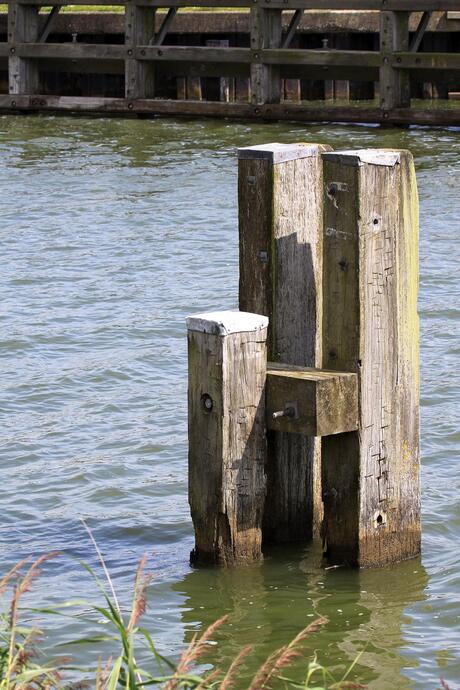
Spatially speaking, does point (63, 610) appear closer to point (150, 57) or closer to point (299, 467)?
point (299, 467)

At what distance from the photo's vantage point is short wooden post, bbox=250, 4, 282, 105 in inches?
771

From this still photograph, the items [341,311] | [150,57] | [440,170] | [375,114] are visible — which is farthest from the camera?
[150,57]

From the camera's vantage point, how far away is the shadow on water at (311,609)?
496cm

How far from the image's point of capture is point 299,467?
5641mm

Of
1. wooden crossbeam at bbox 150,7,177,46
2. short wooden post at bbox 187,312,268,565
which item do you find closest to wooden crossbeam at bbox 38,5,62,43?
wooden crossbeam at bbox 150,7,177,46

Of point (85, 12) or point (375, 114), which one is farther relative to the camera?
point (85, 12)

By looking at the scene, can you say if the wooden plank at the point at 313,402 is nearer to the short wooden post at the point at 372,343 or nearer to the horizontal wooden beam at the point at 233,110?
the short wooden post at the point at 372,343

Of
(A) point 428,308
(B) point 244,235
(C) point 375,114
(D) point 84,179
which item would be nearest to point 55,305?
(A) point 428,308

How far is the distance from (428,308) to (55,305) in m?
2.58

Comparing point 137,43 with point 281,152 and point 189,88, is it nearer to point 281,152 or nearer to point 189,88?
point 189,88

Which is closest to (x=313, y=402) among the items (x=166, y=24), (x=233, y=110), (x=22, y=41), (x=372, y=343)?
(x=372, y=343)

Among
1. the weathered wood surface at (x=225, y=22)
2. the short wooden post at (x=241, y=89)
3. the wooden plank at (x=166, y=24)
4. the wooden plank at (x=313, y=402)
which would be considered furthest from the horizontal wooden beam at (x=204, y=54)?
the wooden plank at (x=313, y=402)

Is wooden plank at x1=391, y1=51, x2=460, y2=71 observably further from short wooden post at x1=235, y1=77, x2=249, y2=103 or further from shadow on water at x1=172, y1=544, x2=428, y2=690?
shadow on water at x1=172, y1=544, x2=428, y2=690

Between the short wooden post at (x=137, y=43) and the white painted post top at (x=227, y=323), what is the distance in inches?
632
